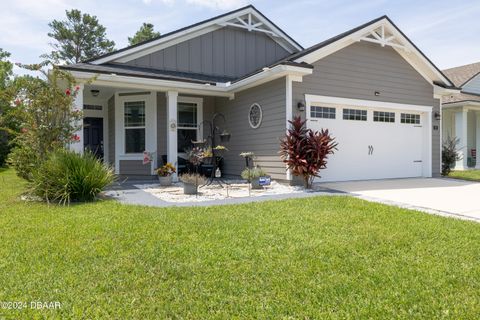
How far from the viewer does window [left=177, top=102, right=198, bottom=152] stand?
36.9ft

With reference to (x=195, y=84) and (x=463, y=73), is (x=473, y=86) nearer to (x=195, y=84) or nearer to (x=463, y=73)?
(x=463, y=73)

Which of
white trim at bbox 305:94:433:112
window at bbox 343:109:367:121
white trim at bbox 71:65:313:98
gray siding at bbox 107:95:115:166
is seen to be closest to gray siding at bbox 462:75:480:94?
white trim at bbox 305:94:433:112

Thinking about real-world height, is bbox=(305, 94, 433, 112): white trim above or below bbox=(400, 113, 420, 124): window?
above

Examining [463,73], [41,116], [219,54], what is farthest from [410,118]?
[463,73]

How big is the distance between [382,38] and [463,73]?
40.3 feet

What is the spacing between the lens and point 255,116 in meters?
9.84

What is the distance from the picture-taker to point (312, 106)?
911cm

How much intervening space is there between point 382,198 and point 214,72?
760 cm

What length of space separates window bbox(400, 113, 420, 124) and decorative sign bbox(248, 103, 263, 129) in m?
4.75

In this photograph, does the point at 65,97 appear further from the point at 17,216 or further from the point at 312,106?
the point at 312,106

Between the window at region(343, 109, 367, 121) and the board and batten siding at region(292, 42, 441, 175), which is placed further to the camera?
the window at region(343, 109, 367, 121)

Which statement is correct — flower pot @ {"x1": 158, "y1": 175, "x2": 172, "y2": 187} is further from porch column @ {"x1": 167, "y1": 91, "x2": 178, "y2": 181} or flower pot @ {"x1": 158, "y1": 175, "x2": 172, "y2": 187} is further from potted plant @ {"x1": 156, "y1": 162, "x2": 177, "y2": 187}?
porch column @ {"x1": 167, "y1": 91, "x2": 178, "y2": 181}

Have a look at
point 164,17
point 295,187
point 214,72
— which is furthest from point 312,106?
point 164,17

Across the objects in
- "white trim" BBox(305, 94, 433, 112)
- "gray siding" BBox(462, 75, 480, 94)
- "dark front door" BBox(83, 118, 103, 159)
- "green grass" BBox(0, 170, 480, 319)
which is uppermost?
"gray siding" BBox(462, 75, 480, 94)
